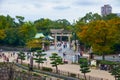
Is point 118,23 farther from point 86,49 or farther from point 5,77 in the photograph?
point 5,77

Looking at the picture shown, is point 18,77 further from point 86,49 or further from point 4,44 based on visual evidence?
point 4,44

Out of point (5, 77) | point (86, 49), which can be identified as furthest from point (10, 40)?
point (5, 77)

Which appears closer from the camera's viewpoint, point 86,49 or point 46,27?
point 86,49

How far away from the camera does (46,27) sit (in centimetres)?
12781

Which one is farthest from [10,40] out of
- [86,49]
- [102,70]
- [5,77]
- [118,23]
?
[5,77]

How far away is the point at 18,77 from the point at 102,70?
17.1m

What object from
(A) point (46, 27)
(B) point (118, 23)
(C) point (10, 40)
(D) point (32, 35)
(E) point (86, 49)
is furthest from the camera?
(A) point (46, 27)

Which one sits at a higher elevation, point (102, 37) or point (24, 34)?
point (24, 34)

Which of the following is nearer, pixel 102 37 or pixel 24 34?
pixel 102 37

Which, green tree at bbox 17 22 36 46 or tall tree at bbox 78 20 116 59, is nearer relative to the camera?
tall tree at bbox 78 20 116 59

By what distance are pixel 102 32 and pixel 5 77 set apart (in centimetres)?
2479

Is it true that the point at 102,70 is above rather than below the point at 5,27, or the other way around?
below

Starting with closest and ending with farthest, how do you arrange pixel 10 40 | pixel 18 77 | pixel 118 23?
pixel 18 77 < pixel 118 23 < pixel 10 40

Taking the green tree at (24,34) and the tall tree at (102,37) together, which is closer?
the tall tree at (102,37)
